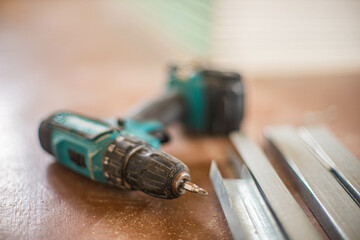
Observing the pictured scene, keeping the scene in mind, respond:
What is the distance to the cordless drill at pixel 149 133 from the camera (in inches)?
29.3

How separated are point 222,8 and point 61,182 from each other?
1.21m

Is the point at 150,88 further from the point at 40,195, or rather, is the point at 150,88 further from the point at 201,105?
the point at 40,195

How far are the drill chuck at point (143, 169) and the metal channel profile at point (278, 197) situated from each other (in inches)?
7.2

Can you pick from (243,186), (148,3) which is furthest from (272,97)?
(148,3)

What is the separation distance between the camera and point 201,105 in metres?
1.19

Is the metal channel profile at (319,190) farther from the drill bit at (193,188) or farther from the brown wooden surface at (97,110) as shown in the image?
the drill bit at (193,188)

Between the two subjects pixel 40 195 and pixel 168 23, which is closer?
pixel 40 195

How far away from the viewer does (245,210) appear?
2.39ft

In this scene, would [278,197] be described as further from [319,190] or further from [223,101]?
[223,101]

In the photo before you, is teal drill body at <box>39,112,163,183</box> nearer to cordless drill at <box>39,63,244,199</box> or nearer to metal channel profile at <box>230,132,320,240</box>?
cordless drill at <box>39,63,244,199</box>

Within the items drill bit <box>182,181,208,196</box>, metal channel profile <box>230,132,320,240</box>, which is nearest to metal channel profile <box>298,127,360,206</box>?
metal channel profile <box>230,132,320,240</box>

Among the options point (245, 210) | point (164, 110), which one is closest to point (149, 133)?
point (164, 110)

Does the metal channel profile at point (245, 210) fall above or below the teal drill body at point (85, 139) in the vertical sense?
below

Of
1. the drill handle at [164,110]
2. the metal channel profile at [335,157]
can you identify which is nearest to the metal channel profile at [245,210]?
the metal channel profile at [335,157]
